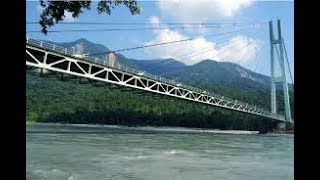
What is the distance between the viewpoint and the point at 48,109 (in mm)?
91438

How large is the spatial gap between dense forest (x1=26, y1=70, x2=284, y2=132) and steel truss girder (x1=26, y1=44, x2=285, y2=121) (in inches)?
722

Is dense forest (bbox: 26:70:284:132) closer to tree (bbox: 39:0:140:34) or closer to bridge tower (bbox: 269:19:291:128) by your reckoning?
bridge tower (bbox: 269:19:291:128)

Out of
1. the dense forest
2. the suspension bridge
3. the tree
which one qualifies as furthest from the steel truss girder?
the tree

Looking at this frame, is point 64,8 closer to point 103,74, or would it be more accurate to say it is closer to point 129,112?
point 103,74

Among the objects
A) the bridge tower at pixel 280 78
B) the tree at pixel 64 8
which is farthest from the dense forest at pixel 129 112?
the tree at pixel 64 8

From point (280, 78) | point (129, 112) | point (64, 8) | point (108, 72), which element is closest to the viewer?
point (64, 8)

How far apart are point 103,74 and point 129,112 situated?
1914 inches

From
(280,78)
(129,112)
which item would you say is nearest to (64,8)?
(280,78)

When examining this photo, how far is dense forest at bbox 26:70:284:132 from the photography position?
7400cm

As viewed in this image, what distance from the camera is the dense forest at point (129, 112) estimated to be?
74000 millimetres

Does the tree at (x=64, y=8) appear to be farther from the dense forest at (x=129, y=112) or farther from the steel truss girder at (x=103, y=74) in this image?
the dense forest at (x=129, y=112)

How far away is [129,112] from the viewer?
84.7 metres

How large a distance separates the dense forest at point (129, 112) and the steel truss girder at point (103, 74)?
18343mm
